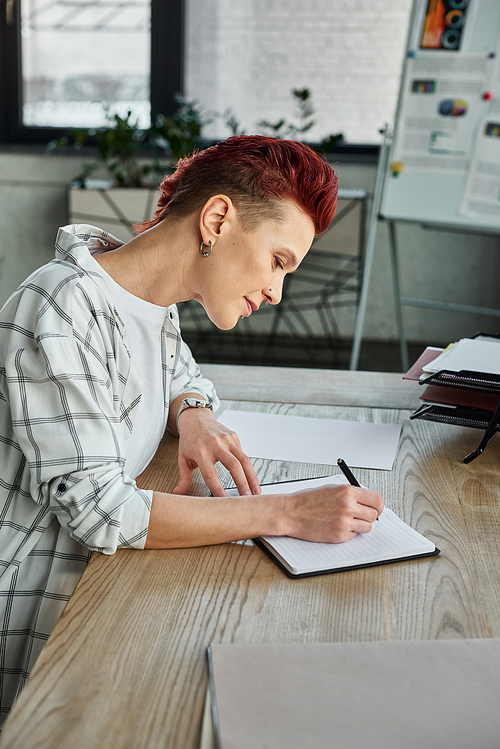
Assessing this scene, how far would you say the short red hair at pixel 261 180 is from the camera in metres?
0.89

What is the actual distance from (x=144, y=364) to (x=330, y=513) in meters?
0.38

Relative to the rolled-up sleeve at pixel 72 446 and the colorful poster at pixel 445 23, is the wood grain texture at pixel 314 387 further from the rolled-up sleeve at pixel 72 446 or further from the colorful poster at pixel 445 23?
the colorful poster at pixel 445 23

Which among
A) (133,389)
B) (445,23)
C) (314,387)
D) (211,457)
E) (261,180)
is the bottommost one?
(314,387)

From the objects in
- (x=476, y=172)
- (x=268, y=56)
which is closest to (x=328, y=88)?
(x=268, y=56)

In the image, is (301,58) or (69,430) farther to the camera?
(301,58)

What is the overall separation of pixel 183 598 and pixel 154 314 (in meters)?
0.46

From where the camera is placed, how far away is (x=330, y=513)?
776 mm

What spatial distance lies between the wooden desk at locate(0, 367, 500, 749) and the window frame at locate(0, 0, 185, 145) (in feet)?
9.61

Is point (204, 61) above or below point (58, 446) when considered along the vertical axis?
above

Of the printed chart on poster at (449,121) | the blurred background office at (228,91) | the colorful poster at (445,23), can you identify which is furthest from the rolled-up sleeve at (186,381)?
the blurred background office at (228,91)

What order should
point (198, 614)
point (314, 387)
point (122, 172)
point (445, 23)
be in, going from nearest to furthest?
point (198, 614)
point (314, 387)
point (445, 23)
point (122, 172)

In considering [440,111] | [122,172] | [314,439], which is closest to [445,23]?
[440,111]

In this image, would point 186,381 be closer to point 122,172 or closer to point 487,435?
point 487,435

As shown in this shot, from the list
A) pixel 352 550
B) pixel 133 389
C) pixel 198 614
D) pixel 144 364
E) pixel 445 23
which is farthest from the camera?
pixel 445 23
